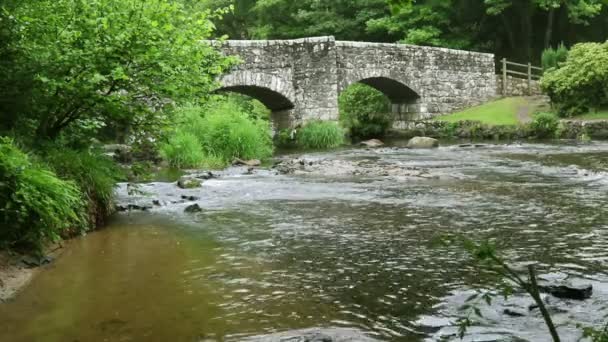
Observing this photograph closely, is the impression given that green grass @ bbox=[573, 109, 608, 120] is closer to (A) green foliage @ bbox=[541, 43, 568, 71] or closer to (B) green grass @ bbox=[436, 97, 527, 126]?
(B) green grass @ bbox=[436, 97, 527, 126]

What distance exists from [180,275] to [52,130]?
11.1ft

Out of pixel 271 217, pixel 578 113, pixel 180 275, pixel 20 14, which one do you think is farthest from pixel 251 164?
pixel 578 113

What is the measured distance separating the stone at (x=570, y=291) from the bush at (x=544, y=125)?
56.5ft

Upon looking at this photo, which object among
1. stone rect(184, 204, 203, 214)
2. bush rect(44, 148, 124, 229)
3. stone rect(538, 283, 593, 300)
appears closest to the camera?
stone rect(538, 283, 593, 300)

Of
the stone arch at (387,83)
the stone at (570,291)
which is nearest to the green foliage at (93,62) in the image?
the stone at (570,291)

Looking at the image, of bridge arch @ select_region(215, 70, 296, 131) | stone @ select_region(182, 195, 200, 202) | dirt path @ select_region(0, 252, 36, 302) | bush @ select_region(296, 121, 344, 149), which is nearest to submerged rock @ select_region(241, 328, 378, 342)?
dirt path @ select_region(0, 252, 36, 302)

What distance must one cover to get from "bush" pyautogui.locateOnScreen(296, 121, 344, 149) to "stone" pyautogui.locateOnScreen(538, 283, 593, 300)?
54.1ft

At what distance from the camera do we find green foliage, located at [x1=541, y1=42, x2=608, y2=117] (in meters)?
20.4

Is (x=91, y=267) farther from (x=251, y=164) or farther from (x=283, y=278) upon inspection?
(x=251, y=164)

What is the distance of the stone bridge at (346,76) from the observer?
69.7 feet

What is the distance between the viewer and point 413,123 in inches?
1022

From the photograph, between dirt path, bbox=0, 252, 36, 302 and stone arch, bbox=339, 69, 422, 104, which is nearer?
dirt path, bbox=0, 252, 36, 302

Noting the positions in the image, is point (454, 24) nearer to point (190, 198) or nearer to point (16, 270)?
point (190, 198)

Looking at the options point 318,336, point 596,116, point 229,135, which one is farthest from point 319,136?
point 318,336
